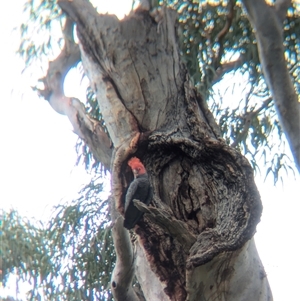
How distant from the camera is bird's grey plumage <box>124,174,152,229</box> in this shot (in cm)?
169

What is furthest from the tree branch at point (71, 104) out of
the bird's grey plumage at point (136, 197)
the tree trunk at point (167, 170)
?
the bird's grey plumage at point (136, 197)

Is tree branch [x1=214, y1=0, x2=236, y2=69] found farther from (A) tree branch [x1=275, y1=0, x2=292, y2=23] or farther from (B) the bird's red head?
(B) the bird's red head

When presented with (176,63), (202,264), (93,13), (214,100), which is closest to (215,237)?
(202,264)

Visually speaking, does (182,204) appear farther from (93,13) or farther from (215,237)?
(93,13)

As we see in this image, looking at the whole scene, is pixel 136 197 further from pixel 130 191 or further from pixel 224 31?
pixel 224 31

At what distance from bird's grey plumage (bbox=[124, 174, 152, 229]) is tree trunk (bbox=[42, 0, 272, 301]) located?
0.04 meters

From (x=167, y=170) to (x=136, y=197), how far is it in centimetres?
29

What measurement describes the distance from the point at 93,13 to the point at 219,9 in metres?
1.31

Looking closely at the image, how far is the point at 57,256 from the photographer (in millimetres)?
3617

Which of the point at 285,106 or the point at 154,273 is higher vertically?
the point at 285,106

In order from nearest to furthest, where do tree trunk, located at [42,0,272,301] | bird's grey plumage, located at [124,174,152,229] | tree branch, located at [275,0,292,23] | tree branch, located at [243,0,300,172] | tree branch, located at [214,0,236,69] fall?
tree trunk, located at [42,0,272,301]
bird's grey plumage, located at [124,174,152,229]
tree branch, located at [243,0,300,172]
tree branch, located at [275,0,292,23]
tree branch, located at [214,0,236,69]

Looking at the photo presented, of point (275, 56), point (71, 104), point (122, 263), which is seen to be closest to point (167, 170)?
point (122, 263)

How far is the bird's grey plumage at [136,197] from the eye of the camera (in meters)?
1.69

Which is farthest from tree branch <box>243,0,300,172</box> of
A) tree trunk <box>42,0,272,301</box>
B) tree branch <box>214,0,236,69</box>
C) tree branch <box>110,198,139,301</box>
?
tree branch <box>214,0,236,69</box>
